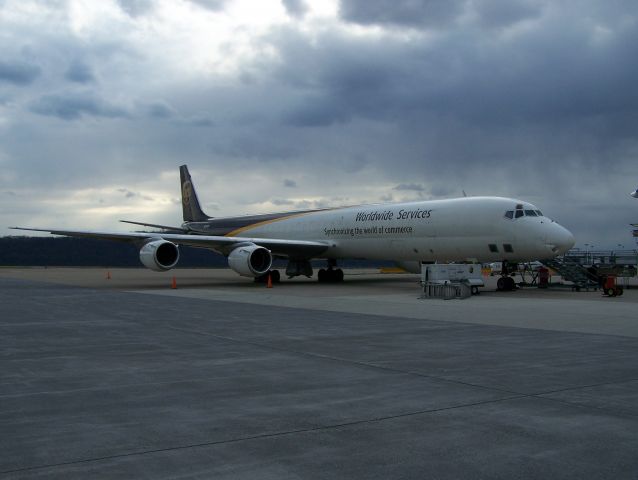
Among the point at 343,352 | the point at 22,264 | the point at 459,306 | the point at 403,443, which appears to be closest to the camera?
the point at 403,443

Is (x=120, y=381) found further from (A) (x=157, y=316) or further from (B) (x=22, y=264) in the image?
(B) (x=22, y=264)

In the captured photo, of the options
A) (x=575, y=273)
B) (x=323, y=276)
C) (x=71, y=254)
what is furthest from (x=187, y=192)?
(x=71, y=254)

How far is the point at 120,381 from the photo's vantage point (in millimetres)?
6566

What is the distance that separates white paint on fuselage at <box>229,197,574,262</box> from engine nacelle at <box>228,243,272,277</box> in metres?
4.14

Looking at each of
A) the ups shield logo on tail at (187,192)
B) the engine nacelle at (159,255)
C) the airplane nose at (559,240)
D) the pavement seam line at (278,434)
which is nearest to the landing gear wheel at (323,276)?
the engine nacelle at (159,255)

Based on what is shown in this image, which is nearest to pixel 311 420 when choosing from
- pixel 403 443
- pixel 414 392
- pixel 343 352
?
pixel 403 443

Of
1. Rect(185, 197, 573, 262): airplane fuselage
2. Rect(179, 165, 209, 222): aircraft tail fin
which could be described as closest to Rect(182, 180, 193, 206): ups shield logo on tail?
Rect(179, 165, 209, 222): aircraft tail fin

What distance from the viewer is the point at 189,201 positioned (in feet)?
134

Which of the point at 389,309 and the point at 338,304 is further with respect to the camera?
the point at 338,304

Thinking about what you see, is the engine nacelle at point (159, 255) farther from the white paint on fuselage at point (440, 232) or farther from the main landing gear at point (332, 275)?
the main landing gear at point (332, 275)

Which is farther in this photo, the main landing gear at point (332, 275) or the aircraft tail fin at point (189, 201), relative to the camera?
the aircraft tail fin at point (189, 201)

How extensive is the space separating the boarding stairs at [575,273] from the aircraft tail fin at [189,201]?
22301 mm

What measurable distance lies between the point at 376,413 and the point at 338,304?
11879 mm

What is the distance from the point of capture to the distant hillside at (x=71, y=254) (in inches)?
3971
